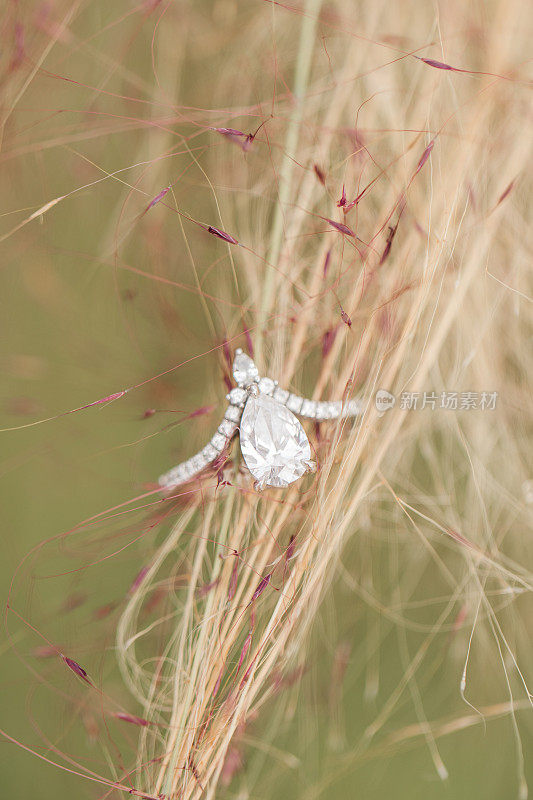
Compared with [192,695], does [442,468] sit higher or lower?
higher

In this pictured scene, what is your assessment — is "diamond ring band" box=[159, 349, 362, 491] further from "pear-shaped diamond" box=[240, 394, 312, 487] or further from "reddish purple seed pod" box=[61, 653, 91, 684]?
"reddish purple seed pod" box=[61, 653, 91, 684]

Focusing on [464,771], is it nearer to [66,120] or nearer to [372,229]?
[372,229]

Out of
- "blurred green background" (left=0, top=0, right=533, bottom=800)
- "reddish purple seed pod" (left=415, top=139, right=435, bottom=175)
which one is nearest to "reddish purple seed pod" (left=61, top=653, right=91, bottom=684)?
"blurred green background" (left=0, top=0, right=533, bottom=800)

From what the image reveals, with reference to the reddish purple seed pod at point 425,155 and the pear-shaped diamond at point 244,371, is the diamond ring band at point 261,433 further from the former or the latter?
the reddish purple seed pod at point 425,155

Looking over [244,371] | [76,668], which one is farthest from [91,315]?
[76,668]

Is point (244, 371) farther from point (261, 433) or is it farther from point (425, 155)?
point (425, 155)

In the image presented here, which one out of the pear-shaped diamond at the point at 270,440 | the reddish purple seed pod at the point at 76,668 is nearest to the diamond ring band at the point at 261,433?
the pear-shaped diamond at the point at 270,440

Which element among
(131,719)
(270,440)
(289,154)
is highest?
(289,154)

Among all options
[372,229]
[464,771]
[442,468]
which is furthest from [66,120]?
[464,771]
